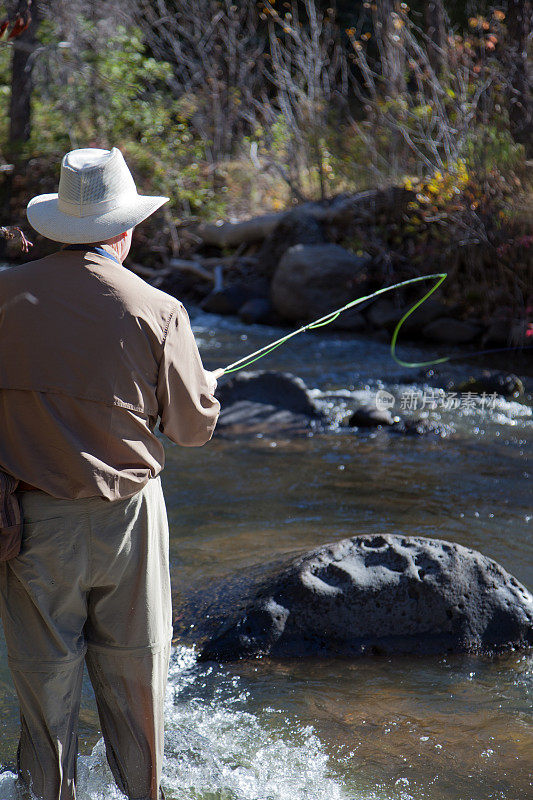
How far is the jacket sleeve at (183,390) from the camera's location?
6.86 ft

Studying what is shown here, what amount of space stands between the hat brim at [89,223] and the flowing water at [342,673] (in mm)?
1536

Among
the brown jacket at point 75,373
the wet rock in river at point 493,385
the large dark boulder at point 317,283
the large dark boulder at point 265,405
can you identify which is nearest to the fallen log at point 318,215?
the large dark boulder at point 317,283

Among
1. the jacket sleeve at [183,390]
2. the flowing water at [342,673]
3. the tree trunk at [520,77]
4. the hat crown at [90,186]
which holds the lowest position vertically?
the flowing water at [342,673]

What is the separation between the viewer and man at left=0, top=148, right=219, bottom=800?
2.00 m

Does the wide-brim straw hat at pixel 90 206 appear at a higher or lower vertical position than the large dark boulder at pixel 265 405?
higher

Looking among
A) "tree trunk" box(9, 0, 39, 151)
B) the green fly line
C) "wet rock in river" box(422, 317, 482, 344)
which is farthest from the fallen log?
"tree trunk" box(9, 0, 39, 151)

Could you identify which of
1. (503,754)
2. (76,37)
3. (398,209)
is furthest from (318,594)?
(76,37)

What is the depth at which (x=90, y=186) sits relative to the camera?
214 cm

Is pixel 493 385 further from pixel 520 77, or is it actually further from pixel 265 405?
pixel 520 77

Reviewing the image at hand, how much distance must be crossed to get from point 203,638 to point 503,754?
A: 130cm

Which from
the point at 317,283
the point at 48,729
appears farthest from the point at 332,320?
the point at 317,283

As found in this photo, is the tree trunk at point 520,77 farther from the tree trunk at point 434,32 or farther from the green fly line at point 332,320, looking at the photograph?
the green fly line at point 332,320

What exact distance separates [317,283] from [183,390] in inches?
351

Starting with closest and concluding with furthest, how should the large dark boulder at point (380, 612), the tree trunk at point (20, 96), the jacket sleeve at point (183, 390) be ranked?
1. the jacket sleeve at point (183, 390)
2. the large dark boulder at point (380, 612)
3. the tree trunk at point (20, 96)
